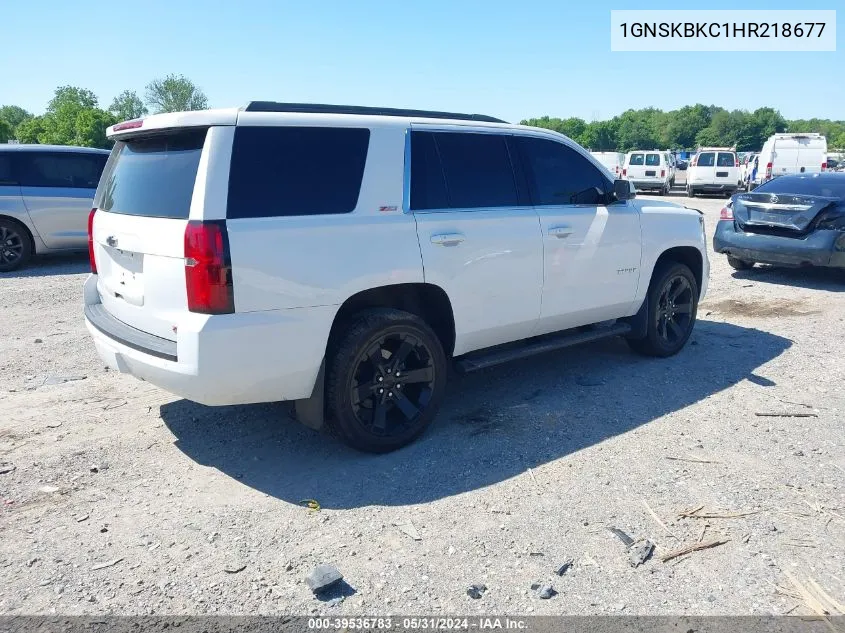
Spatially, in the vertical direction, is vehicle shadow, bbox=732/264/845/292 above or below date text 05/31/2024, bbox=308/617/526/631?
above

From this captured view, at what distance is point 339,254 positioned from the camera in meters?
3.79

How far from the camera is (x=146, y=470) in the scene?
4.03m

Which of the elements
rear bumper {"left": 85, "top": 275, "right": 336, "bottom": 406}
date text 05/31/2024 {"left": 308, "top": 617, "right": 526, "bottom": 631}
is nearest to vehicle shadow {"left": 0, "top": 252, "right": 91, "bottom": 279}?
rear bumper {"left": 85, "top": 275, "right": 336, "bottom": 406}

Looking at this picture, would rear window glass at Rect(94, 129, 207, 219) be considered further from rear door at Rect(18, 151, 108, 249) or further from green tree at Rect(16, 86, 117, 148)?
green tree at Rect(16, 86, 117, 148)

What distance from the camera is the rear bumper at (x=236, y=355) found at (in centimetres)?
345

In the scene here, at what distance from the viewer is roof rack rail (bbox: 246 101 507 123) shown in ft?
12.7

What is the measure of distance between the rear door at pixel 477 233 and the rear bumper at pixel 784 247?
19.2 feet

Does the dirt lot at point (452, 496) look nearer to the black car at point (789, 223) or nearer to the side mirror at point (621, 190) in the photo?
the side mirror at point (621, 190)

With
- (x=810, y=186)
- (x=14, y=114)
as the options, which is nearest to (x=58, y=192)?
A: (x=810, y=186)

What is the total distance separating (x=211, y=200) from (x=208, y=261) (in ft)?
1.04

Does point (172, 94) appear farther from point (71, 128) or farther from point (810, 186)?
point (810, 186)

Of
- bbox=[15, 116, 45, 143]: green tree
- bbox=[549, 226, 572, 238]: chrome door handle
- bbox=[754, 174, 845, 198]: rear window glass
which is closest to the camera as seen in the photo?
bbox=[549, 226, 572, 238]: chrome door handle

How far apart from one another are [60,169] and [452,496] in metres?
9.96

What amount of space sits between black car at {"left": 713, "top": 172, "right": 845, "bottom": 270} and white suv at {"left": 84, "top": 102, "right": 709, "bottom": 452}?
5.05 meters
